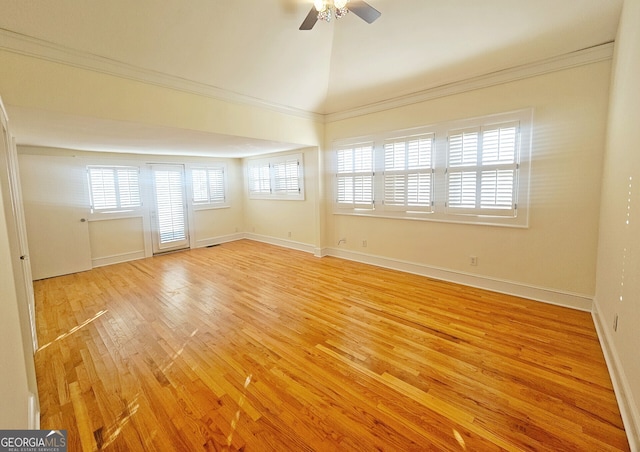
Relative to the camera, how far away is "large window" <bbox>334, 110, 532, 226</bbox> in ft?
11.4

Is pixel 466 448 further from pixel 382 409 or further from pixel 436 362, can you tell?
pixel 436 362

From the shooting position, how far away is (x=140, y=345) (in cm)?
266

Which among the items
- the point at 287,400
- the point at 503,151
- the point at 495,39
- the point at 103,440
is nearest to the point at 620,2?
the point at 495,39

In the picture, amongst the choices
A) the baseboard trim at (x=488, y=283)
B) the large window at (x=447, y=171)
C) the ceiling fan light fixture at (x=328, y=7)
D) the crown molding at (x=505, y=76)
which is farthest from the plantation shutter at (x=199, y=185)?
the ceiling fan light fixture at (x=328, y=7)

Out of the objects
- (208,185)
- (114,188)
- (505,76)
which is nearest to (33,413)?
Result: (114,188)

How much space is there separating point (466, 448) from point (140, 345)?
2775 mm

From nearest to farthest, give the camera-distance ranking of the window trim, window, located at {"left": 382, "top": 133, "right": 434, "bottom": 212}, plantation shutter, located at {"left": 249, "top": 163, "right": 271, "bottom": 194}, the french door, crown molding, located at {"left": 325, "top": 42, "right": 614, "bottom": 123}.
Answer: crown molding, located at {"left": 325, "top": 42, "right": 614, "bottom": 123}, window, located at {"left": 382, "top": 133, "right": 434, "bottom": 212}, the window trim, the french door, plantation shutter, located at {"left": 249, "top": 163, "right": 271, "bottom": 194}

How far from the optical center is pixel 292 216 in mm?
6449

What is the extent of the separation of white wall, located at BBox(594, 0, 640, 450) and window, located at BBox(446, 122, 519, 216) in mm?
859

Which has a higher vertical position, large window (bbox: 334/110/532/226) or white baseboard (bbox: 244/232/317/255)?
large window (bbox: 334/110/532/226)

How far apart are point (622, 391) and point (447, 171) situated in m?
2.87

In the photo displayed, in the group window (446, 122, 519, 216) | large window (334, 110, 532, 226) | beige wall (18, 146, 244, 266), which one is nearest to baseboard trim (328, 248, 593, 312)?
large window (334, 110, 532, 226)

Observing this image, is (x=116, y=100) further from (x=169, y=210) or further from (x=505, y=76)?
(x=505, y=76)

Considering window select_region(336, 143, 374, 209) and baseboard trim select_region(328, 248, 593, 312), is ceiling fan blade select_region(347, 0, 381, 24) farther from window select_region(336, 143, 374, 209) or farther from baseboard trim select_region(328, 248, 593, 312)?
baseboard trim select_region(328, 248, 593, 312)
